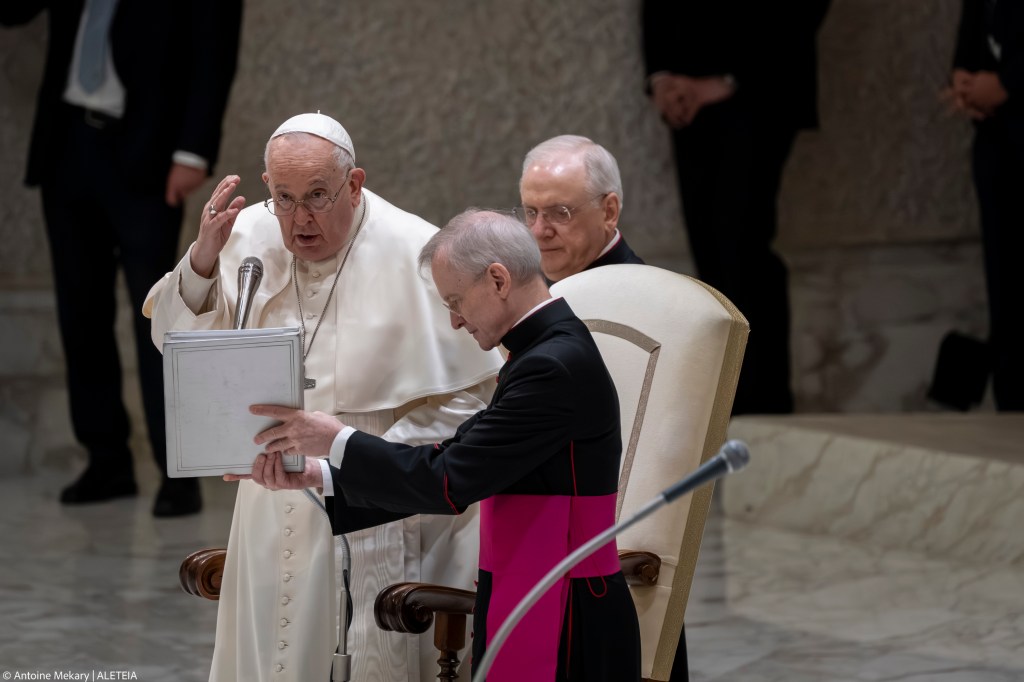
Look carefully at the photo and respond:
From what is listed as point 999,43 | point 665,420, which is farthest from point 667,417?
point 999,43

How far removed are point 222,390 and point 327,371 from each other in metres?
0.71

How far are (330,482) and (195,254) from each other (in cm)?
70

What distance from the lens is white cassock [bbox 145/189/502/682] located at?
136 inches

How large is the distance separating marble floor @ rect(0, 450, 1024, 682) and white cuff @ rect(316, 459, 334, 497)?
181cm

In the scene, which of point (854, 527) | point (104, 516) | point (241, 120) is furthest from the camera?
point (241, 120)

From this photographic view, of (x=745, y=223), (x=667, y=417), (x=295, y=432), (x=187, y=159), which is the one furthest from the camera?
(x=745, y=223)

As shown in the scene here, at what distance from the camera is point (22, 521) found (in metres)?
6.60

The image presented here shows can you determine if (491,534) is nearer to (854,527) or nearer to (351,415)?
(351,415)

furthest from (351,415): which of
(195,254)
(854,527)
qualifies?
(854,527)

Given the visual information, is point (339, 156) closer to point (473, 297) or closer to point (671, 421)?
point (473, 297)

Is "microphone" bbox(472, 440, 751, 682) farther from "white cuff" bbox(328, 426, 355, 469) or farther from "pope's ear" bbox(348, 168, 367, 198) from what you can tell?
"pope's ear" bbox(348, 168, 367, 198)

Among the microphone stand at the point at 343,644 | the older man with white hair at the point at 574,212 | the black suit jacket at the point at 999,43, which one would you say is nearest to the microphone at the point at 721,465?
the microphone stand at the point at 343,644

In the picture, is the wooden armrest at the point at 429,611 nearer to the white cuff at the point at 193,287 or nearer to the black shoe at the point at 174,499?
the white cuff at the point at 193,287

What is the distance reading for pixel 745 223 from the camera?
7.52m
